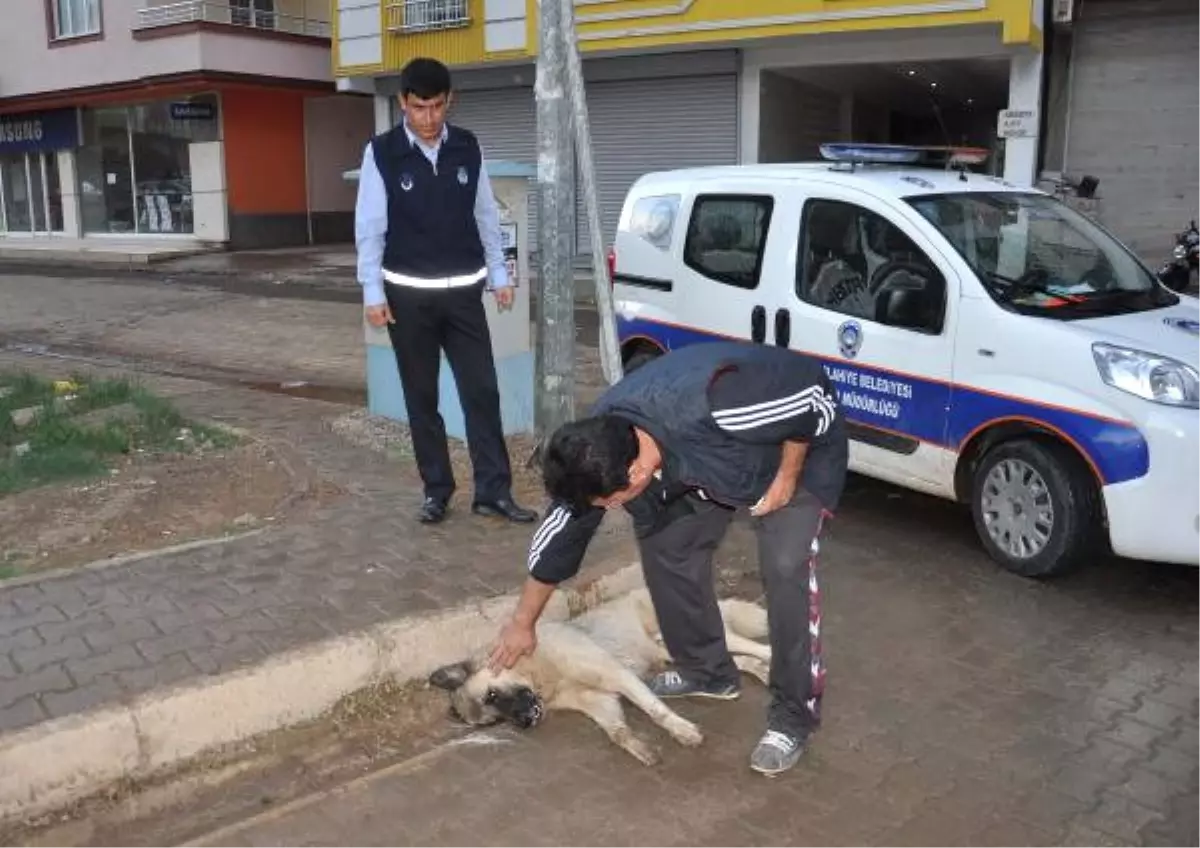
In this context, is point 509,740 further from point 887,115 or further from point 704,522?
point 887,115

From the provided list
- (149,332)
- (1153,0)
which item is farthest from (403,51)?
(1153,0)

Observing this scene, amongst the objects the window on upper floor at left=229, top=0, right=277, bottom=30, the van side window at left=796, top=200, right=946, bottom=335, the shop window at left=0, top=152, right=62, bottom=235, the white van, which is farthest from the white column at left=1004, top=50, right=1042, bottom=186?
the shop window at left=0, top=152, right=62, bottom=235

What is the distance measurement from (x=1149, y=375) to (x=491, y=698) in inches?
113

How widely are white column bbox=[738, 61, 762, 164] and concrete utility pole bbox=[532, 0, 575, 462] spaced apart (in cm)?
1017

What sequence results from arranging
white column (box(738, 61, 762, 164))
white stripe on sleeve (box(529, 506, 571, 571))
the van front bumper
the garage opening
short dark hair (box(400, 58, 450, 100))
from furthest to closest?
the garage opening < white column (box(738, 61, 762, 164)) < short dark hair (box(400, 58, 450, 100)) < the van front bumper < white stripe on sleeve (box(529, 506, 571, 571))

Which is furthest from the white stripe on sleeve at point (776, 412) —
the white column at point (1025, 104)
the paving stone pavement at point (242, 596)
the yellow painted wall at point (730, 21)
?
the white column at point (1025, 104)

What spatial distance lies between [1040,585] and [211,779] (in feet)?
11.3

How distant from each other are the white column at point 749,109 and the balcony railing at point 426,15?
14.8 ft

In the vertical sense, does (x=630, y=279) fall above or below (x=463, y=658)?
above

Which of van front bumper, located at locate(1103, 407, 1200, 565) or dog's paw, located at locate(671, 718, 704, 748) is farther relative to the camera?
van front bumper, located at locate(1103, 407, 1200, 565)

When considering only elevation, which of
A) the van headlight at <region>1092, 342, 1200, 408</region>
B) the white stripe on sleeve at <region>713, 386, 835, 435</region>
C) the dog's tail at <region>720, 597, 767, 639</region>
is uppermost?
the white stripe on sleeve at <region>713, 386, 835, 435</region>

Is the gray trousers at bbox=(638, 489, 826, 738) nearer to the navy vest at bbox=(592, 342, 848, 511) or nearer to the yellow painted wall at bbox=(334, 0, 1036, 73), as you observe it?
the navy vest at bbox=(592, 342, 848, 511)

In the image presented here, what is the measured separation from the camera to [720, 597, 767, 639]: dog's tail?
423 cm

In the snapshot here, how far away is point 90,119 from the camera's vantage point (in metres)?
25.9
